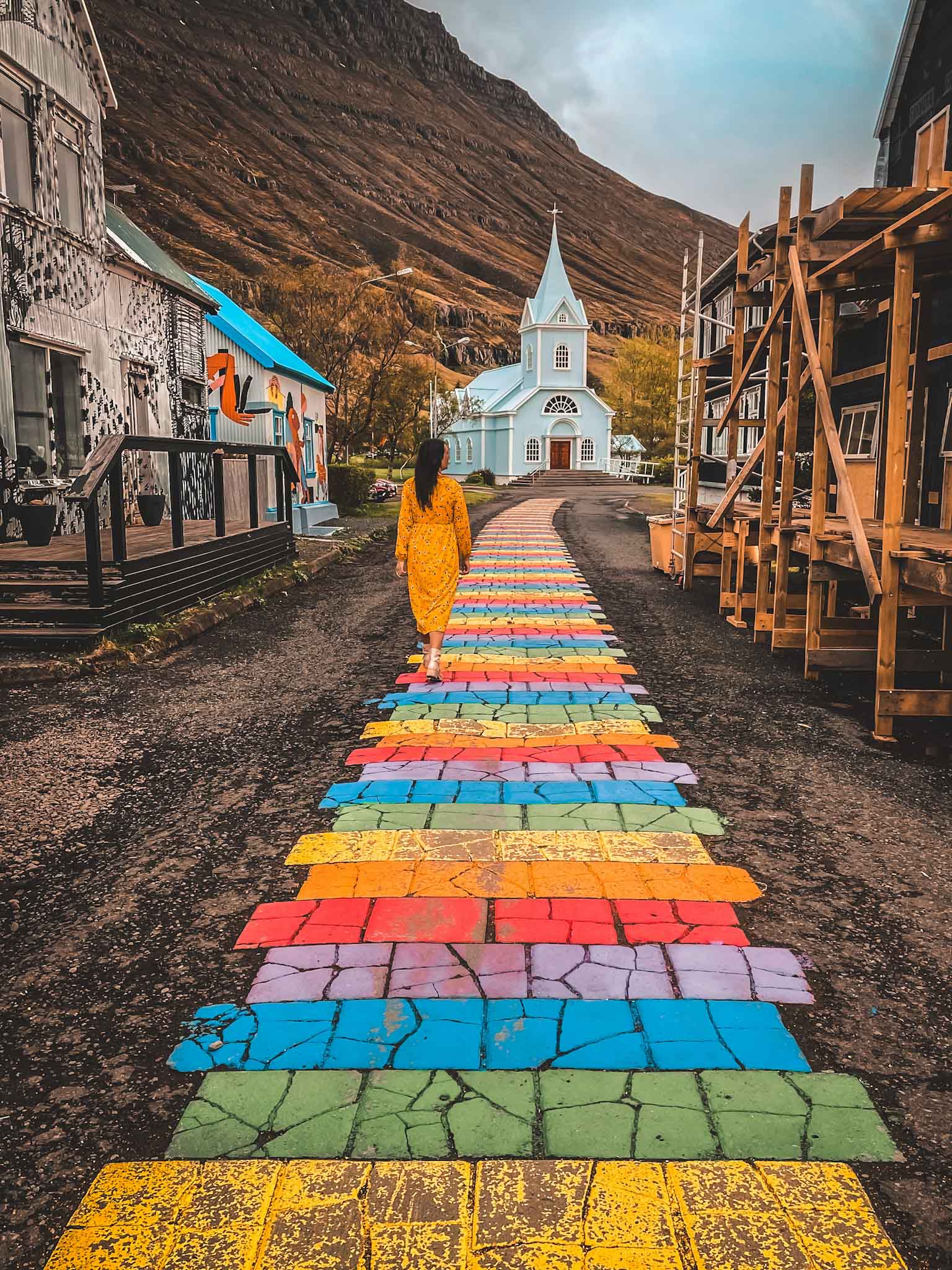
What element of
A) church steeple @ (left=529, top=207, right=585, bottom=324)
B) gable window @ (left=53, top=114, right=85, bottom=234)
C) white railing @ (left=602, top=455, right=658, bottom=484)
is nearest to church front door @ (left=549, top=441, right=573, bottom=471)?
white railing @ (left=602, top=455, right=658, bottom=484)

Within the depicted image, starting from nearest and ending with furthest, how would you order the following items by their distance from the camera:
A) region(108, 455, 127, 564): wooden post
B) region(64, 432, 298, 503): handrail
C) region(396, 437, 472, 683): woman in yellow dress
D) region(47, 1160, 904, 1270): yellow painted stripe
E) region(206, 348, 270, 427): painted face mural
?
1. region(47, 1160, 904, 1270): yellow painted stripe
2. region(396, 437, 472, 683): woman in yellow dress
3. region(64, 432, 298, 503): handrail
4. region(108, 455, 127, 564): wooden post
5. region(206, 348, 270, 427): painted face mural

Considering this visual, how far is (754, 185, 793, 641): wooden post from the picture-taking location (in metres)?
9.47

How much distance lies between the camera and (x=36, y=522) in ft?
37.7

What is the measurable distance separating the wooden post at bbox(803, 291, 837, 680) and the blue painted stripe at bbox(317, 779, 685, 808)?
3.17 metres

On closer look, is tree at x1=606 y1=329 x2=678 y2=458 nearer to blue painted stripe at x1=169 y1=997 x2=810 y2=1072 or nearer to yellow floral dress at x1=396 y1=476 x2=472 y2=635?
yellow floral dress at x1=396 y1=476 x2=472 y2=635

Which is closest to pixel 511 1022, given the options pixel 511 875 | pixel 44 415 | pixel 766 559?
pixel 511 875

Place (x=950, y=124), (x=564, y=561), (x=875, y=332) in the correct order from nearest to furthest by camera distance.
Answer: 1. (x=950, y=124)
2. (x=875, y=332)
3. (x=564, y=561)

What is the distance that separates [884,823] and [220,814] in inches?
133

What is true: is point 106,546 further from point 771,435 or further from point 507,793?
point 507,793

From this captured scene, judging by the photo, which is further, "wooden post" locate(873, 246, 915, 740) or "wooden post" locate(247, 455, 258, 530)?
"wooden post" locate(247, 455, 258, 530)

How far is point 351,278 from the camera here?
34656 mm

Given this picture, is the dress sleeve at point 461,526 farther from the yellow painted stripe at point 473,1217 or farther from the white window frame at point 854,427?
the white window frame at point 854,427

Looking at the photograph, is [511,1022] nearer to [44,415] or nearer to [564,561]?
[44,415]

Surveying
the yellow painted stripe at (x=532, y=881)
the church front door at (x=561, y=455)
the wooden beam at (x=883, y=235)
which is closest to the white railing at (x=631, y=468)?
the church front door at (x=561, y=455)
